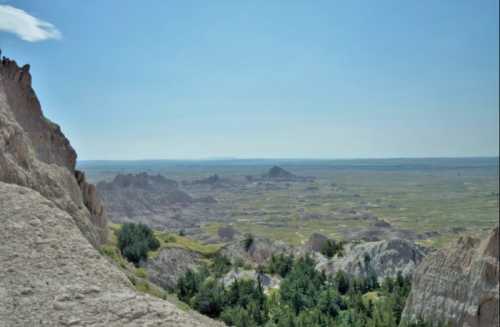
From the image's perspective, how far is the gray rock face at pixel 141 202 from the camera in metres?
143

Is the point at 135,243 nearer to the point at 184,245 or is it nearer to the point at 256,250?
the point at 184,245

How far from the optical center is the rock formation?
A: 15180mm

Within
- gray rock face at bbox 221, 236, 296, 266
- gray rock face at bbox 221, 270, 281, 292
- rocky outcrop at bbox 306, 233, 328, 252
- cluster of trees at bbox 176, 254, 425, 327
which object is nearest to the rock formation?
cluster of trees at bbox 176, 254, 425, 327

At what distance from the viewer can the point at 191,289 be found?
148 feet

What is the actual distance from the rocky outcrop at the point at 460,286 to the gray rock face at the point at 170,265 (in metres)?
25.4

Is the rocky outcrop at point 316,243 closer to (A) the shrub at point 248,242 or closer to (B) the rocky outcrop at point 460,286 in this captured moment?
(A) the shrub at point 248,242

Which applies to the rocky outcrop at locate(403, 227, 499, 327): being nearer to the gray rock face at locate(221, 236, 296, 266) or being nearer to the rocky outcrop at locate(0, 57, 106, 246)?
the rocky outcrop at locate(0, 57, 106, 246)

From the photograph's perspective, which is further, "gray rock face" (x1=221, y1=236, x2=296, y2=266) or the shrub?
the shrub

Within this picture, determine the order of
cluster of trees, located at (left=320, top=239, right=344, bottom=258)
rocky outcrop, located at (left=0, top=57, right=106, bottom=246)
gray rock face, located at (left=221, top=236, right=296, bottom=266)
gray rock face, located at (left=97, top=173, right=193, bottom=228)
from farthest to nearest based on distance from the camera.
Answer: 1. gray rock face, located at (left=97, top=173, right=193, bottom=228)
2. gray rock face, located at (left=221, top=236, right=296, bottom=266)
3. cluster of trees, located at (left=320, top=239, right=344, bottom=258)
4. rocky outcrop, located at (left=0, top=57, right=106, bottom=246)

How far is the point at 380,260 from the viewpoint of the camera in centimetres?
5419

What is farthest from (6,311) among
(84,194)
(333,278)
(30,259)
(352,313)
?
(333,278)

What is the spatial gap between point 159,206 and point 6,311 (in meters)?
156

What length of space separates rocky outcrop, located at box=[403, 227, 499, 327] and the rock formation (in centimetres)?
2039

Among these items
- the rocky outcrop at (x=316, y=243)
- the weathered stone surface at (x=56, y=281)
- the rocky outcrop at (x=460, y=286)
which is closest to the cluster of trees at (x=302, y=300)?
the rocky outcrop at (x=460, y=286)
